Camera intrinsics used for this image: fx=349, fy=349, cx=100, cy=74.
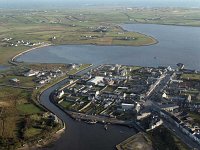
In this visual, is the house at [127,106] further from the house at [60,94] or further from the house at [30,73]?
the house at [30,73]

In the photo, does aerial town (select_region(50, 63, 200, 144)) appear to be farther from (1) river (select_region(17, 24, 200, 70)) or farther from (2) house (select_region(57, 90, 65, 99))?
(1) river (select_region(17, 24, 200, 70))

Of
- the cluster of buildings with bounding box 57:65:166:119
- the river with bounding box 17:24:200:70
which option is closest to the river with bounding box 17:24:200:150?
the river with bounding box 17:24:200:70

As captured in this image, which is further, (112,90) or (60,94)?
(112,90)

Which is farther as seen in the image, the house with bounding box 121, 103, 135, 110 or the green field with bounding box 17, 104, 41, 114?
the house with bounding box 121, 103, 135, 110

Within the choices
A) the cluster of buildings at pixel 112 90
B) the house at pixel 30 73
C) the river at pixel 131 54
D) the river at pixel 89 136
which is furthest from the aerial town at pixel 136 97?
the river at pixel 131 54

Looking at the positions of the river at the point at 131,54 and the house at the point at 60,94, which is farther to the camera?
the river at the point at 131,54

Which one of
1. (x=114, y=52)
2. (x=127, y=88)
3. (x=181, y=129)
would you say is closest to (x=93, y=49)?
(x=114, y=52)

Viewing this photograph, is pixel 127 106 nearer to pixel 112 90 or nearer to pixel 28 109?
pixel 112 90

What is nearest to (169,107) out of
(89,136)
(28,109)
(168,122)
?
(168,122)
